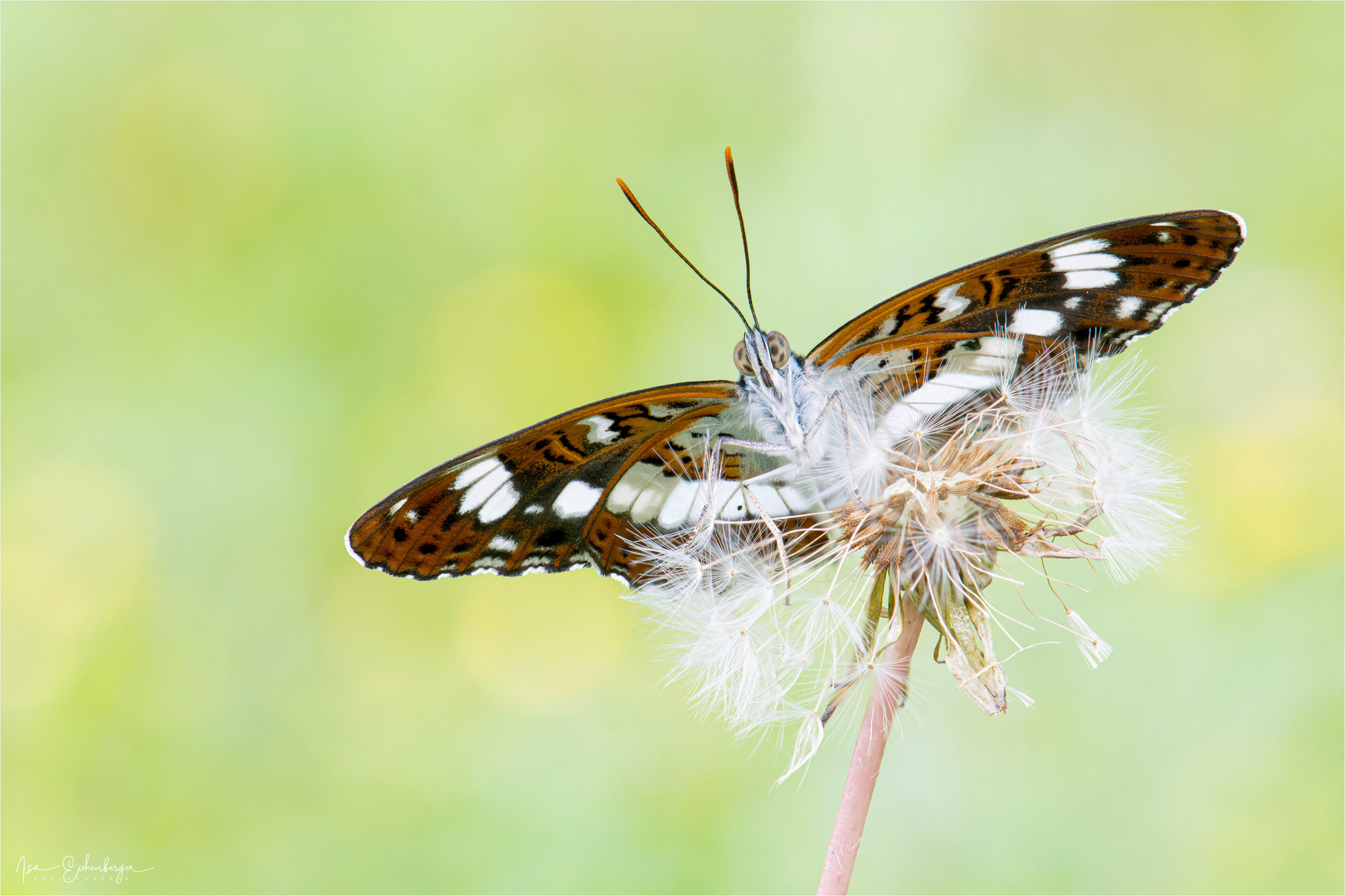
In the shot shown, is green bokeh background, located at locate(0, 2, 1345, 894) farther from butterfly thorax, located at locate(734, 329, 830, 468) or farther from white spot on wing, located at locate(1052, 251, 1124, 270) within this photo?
white spot on wing, located at locate(1052, 251, 1124, 270)

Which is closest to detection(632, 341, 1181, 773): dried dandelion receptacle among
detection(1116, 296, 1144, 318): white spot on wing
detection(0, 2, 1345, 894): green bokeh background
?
detection(1116, 296, 1144, 318): white spot on wing

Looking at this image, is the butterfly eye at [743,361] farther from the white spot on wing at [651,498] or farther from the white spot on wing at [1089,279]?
the white spot on wing at [1089,279]

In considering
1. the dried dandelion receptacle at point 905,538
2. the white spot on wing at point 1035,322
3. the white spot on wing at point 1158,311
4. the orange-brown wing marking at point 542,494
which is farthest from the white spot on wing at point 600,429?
the white spot on wing at point 1158,311

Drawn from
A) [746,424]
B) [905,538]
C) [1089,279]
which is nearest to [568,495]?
[746,424]

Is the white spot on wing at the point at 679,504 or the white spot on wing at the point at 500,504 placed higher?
the white spot on wing at the point at 500,504

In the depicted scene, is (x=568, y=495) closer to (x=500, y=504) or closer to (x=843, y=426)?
(x=500, y=504)

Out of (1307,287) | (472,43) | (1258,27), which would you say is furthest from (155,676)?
(1258,27)

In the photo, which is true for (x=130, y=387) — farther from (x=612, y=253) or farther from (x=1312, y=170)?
(x=1312, y=170)
